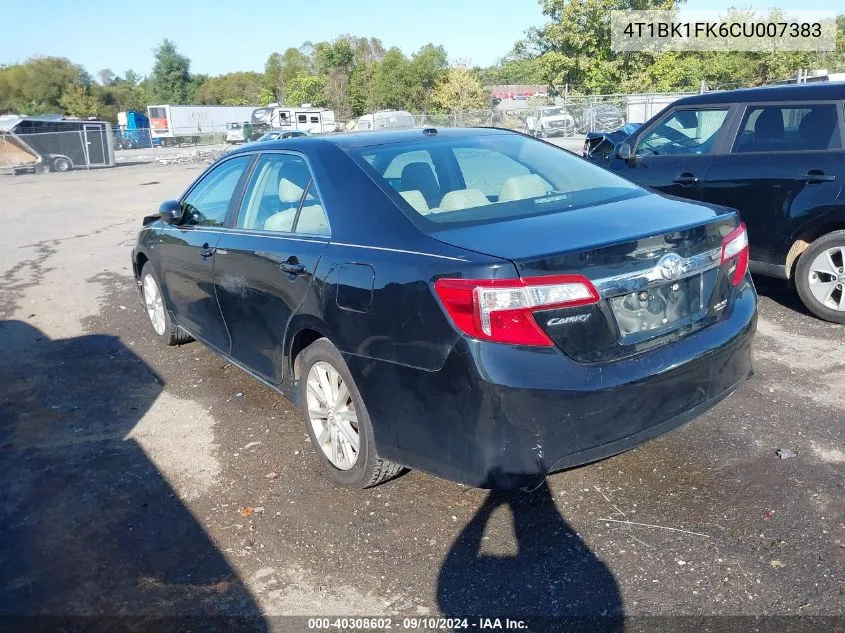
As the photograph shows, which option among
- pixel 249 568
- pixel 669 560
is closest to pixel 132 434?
pixel 249 568

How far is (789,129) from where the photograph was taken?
6.07 metres

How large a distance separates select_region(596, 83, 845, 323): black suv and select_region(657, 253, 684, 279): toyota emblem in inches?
132

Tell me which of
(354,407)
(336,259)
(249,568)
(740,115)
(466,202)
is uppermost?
(740,115)

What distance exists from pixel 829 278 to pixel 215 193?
4.60m

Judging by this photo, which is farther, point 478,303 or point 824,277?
point 824,277

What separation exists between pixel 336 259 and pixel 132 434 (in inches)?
78.7

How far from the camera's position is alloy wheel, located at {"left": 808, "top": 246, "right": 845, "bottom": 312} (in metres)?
5.70

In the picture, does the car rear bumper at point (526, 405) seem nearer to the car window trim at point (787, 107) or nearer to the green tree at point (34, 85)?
the car window trim at point (787, 107)

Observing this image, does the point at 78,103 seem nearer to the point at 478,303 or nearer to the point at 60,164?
the point at 60,164

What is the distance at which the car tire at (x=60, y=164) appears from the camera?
3138 centimetres

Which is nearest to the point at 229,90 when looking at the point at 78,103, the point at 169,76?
the point at 169,76

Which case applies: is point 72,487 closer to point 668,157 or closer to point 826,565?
point 826,565

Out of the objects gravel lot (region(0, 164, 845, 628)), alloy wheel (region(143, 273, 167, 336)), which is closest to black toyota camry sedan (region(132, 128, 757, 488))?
gravel lot (region(0, 164, 845, 628))

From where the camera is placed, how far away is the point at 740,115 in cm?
637
